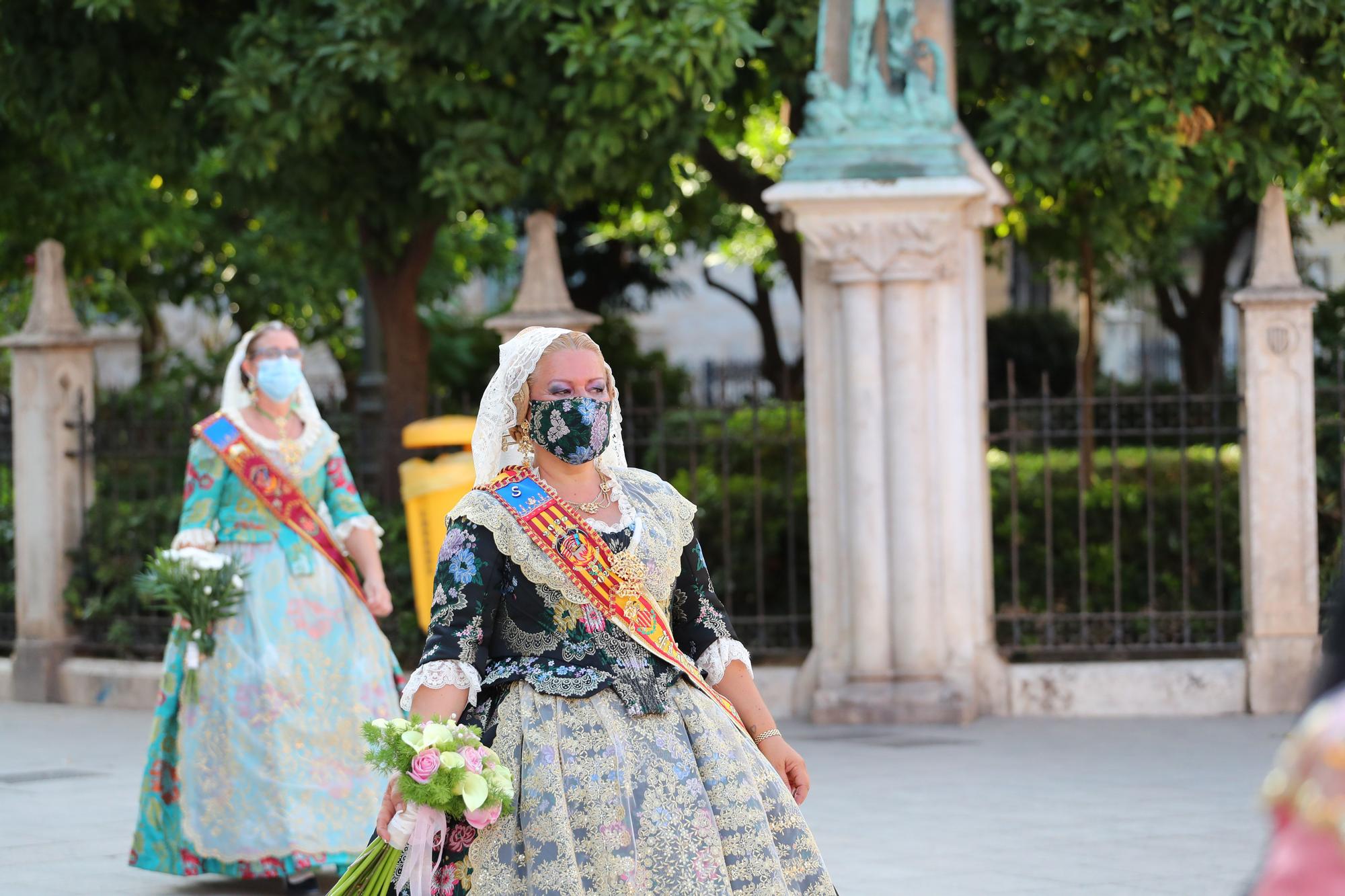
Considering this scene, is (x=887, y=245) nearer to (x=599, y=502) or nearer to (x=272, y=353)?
(x=272, y=353)

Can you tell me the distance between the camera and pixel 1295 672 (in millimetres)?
9789

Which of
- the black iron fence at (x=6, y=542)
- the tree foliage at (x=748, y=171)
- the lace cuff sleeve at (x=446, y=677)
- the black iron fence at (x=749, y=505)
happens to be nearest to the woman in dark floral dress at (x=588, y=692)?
the lace cuff sleeve at (x=446, y=677)

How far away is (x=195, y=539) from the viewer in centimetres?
660

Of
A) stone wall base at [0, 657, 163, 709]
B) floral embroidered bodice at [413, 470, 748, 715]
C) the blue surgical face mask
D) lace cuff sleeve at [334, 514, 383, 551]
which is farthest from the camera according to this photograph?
stone wall base at [0, 657, 163, 709]

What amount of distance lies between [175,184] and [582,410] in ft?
28.9

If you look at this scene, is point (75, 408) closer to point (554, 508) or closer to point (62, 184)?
point (62, 184)

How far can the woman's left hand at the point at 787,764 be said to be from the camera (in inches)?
163

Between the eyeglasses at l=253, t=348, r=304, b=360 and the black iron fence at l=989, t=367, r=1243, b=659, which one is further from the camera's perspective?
the black iron fence at l=989, t=367, r=1243, b=659

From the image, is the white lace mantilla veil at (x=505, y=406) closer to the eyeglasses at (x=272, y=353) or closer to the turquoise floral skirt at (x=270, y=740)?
the turquoise floral skirt at (x=270, y=740)

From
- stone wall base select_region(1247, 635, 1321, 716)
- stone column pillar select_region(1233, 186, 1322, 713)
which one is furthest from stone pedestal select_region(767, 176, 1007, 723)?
stone column pillar select_region(1233, 186, 1322, 713)

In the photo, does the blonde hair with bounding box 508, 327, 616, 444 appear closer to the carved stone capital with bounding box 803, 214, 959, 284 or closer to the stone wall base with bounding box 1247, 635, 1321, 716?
the carved stone capital with bounding box 803, 214, 959, 284

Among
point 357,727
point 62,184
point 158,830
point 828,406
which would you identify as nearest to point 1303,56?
point 828,406

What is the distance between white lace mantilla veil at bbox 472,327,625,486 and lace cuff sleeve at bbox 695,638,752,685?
49 cm

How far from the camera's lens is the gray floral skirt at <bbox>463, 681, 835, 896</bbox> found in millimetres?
3725
